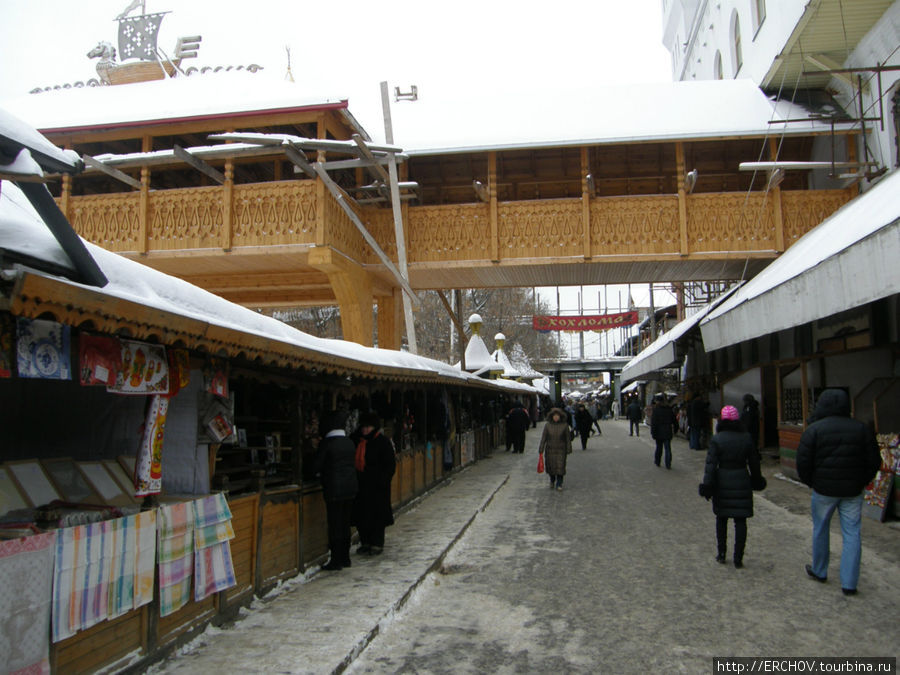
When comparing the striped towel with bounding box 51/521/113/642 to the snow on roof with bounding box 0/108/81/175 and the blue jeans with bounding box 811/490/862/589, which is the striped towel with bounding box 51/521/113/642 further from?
the blue jeans with bounding box 811/490/862/589

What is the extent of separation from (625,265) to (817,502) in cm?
993

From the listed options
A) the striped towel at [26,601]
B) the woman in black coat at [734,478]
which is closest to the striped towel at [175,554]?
the striped towel at [26,601]

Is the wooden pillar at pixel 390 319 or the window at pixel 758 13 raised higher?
the window at pixel 758 13

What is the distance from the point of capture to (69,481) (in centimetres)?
476

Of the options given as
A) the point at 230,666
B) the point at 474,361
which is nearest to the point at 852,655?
the point at 230,666

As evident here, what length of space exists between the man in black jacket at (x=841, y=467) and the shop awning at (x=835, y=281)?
105 centimetres

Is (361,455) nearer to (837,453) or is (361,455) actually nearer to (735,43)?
(837,453)

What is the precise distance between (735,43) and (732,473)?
20900mm

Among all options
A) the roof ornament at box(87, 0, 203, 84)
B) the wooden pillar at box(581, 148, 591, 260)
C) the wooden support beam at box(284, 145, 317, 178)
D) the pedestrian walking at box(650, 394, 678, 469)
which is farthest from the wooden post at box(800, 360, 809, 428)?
the roof ornament at box(87, 0, 203, 84)

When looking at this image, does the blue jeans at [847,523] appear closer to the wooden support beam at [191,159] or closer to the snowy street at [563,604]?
the snowy street at [563,604]

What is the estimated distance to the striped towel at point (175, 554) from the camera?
4.41 m

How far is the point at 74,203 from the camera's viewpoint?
1430 centimetres

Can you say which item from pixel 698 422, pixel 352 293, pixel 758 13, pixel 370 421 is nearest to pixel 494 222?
pixel 352 293

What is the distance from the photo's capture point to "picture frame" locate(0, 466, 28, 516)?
4.12 metres
